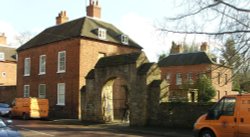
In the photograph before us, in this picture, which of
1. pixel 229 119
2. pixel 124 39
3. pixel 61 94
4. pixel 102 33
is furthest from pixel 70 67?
pixel 229 119

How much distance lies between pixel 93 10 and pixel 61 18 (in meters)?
5.25

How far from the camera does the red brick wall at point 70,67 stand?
37219mm

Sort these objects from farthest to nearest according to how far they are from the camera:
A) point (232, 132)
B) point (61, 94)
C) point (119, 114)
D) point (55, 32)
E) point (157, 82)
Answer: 1. point (55, 32)
2. point (61, 94)
3. point (119, 114)
4. point (157, 82)
5. point (232, 132)

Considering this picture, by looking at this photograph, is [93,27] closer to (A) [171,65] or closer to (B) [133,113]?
(B) [133,113]

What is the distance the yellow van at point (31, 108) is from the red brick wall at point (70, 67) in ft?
7.98

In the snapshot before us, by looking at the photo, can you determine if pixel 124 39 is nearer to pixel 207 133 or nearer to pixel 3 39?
pixel 207 133

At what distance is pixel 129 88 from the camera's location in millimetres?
28734

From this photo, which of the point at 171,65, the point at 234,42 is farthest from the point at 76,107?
the point at 171,65

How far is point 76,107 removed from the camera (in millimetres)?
36594

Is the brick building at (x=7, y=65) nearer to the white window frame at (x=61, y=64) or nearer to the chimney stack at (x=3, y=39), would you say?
the chimney stack at (x=3, y=39)

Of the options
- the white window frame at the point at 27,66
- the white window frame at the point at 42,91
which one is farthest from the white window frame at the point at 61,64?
the white window frame at the point at 27,66

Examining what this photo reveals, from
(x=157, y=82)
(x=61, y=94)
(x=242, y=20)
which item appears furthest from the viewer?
(x=61, y=94)

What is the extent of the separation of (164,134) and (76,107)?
15503 millimetres

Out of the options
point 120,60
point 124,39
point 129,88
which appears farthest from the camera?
point 124,39
